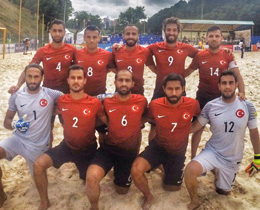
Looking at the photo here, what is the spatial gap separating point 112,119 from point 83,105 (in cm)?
42

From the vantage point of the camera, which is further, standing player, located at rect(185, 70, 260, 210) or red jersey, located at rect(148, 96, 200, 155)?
red jersey, located at rect(148, 96, 200, 155)

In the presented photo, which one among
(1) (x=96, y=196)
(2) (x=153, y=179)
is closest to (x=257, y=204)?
(2) (x=153, y=179)

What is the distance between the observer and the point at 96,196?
291cm

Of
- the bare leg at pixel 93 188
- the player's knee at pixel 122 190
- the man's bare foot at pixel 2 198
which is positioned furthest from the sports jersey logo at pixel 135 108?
the man's bare foot at pixel 2 198

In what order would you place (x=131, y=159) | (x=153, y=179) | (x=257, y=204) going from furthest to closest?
1. (x=153, y=179)
2. (x=131, y=159)
3. (x=257, y=204)

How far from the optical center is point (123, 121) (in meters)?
3.28

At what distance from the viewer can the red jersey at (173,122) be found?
3.28 m

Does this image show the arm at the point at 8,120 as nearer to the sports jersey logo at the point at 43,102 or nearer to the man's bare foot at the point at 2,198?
the sports jersey logo at the point at 43,102

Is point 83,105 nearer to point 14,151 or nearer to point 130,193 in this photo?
point 14,151

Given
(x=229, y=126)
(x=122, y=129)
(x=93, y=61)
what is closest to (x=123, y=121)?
(x=122, y=129)

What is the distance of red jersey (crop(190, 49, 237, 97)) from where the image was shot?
382 cm

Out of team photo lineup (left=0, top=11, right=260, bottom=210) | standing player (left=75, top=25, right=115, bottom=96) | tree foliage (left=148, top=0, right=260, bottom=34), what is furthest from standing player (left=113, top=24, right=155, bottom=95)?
tree foliage (left=148, top=0, right=260, bottom=34)

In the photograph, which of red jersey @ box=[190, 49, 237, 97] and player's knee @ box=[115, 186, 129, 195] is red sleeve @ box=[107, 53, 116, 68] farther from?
player's knee @ box=[115, 186, 129, 195]

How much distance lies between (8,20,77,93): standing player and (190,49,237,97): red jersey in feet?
6.79
